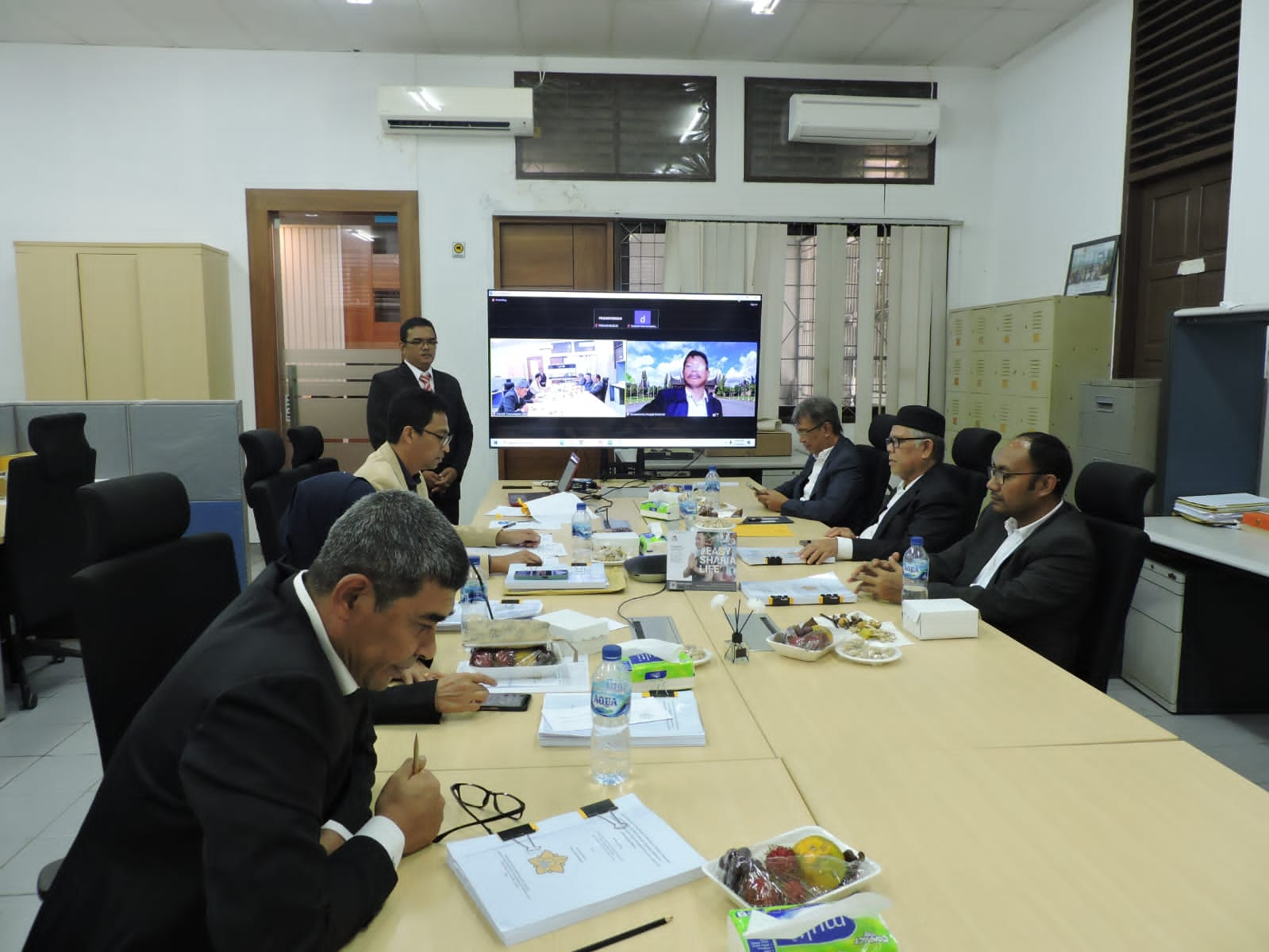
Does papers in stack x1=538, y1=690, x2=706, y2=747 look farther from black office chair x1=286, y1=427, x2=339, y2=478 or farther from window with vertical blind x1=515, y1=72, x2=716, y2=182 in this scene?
window with vertical blind x1=515, y1=72, x2=716, y2=182

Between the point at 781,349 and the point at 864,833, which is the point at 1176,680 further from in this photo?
the point at 781,349

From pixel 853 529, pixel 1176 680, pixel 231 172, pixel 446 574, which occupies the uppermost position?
pixel 231 172

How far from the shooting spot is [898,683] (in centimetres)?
190

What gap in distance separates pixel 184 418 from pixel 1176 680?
14.8 feet

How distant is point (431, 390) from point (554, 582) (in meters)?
2.44

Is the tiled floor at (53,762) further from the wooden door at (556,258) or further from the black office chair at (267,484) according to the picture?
the wooden door at (556,258)

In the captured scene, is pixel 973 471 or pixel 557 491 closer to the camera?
pixel 973 471

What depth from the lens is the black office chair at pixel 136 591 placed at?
1.55m

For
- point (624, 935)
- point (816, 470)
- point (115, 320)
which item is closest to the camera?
point (624, 935)

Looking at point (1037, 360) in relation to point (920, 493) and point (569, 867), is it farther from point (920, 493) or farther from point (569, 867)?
point (569, 867)

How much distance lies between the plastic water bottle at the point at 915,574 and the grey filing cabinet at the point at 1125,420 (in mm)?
2156

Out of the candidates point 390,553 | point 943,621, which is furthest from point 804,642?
point 390,553

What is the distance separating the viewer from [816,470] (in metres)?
4.47

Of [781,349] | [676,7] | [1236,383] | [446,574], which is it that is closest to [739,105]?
[676,7]
